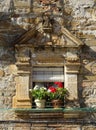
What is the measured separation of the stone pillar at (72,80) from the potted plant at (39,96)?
70 centimetres

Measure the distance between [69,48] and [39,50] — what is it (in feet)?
2.69

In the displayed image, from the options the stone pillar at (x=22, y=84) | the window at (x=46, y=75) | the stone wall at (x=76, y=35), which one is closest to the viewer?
the stone pillar at (x=22, y=84)

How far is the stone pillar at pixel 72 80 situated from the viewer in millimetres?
12148

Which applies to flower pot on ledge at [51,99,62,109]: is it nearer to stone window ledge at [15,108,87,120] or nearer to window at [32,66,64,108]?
stone window ledge at [15,108,87,120]

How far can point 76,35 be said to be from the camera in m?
12.5

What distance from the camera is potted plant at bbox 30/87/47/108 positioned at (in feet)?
39.0

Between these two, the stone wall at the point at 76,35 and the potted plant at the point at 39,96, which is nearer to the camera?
the potted plant at the point at 39,96

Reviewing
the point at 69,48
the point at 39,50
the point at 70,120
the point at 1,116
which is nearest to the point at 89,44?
the point at 69,48

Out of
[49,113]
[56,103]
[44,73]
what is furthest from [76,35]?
[49,113]

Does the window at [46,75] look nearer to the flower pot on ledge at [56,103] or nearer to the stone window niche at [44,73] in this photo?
the stone window niche at [44,73]

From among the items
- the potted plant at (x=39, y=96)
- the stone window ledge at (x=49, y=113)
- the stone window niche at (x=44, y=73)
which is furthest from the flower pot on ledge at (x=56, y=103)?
the stone window niche at (x=44, y=73)

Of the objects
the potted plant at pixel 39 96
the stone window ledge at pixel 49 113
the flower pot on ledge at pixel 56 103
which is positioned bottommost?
the stone window ledge at pixel 49 113

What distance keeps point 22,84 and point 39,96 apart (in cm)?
63

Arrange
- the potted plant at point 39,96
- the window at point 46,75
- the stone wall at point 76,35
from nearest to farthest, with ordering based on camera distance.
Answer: the potted plant at point 39,96 → the stone wall at point 76,35 → the window at point 46,75
